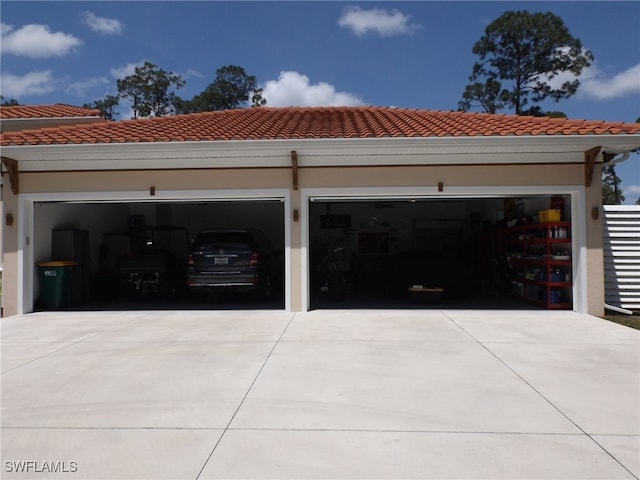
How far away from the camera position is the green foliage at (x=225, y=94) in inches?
1559

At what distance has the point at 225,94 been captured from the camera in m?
41.1

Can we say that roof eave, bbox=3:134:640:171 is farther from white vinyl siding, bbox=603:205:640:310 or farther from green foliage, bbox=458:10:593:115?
green foliage, bbox=458:10:593:115

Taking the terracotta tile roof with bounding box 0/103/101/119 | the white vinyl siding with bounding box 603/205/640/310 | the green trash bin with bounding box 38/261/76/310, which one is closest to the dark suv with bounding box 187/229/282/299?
the green trash bin with bounding box 38/261/76/310

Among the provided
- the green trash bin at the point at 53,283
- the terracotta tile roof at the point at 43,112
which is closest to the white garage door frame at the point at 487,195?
the green trash bin at the point at 53,283

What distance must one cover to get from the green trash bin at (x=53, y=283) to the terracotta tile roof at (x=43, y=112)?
25.9ft

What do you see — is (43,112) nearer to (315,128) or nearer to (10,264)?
(10,264)

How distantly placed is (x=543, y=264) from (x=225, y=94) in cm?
3632

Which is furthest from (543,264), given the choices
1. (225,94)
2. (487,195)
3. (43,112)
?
(225,94)

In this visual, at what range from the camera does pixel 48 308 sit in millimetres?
10008

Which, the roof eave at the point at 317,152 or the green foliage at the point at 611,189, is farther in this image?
the green foliage at the point at 611,189

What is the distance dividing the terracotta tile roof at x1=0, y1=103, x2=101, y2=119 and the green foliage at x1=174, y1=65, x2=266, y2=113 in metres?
22.7

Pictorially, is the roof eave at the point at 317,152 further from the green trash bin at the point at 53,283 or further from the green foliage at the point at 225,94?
the green foliage at the point at 225,94

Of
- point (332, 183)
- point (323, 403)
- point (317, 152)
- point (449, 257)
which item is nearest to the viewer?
point (323, 403)

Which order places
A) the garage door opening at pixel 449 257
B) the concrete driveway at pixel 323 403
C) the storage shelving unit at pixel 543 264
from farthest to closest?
the garage door opening at pixel 449 257 → the storage shelving unit at pixel 543 264 → the concrete driveway at pixel 323 403
